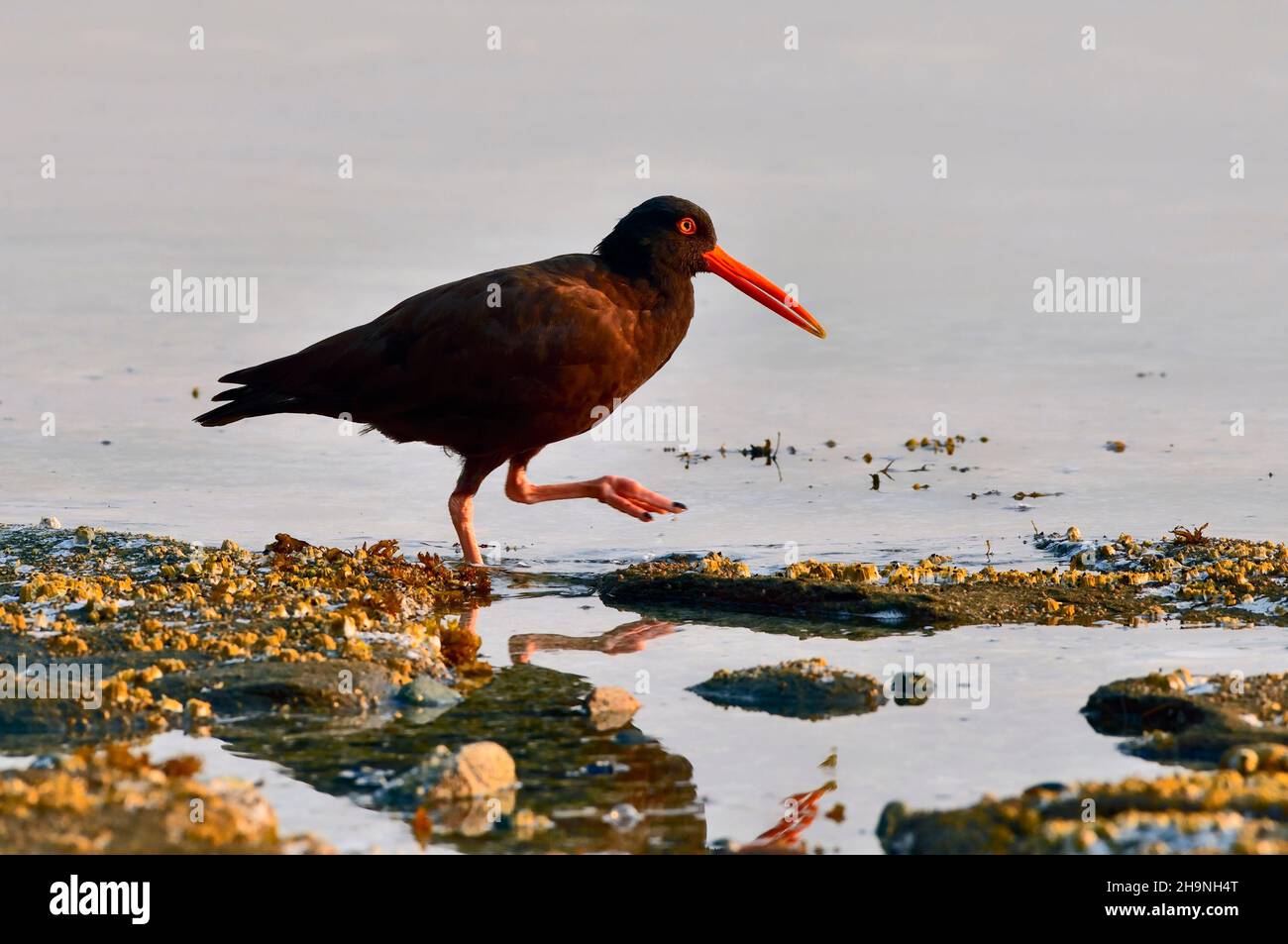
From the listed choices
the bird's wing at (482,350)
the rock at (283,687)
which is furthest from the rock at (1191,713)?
the bird's wing at (482,350)

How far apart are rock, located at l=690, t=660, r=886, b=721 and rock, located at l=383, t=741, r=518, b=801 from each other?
1.23m

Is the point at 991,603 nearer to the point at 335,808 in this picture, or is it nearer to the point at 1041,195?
the point at 335,808

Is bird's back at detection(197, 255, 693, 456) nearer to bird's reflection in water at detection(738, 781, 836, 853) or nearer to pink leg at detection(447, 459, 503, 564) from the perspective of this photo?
pink leg at detection(447, 459, 503, 564)

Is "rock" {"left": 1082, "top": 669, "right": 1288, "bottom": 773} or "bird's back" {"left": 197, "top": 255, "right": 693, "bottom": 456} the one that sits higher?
"bird's back" {"left": 197, "top": 255, "right": 693, "bottom": 456}

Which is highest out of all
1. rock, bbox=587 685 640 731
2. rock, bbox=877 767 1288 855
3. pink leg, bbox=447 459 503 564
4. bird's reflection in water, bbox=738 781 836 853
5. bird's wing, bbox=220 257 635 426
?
bird's wing, bbox=220 257 635 426

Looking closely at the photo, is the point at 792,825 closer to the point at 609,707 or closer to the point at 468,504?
the point at 609,707

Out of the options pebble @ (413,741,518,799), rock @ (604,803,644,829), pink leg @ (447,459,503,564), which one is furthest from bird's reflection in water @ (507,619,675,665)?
rock @ (604,803,644,829)

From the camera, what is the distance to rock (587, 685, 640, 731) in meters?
6.01

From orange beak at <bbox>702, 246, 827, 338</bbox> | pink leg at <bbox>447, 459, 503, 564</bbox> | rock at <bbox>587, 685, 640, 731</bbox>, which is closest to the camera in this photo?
rock at <bbox>587, 685, 640, 731</bbox>

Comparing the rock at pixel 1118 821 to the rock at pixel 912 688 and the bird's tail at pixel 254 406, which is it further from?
the bird's tail at pixel 254 406

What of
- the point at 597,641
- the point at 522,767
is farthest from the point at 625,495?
the point at 522,767

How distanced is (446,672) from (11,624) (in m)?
1.66
